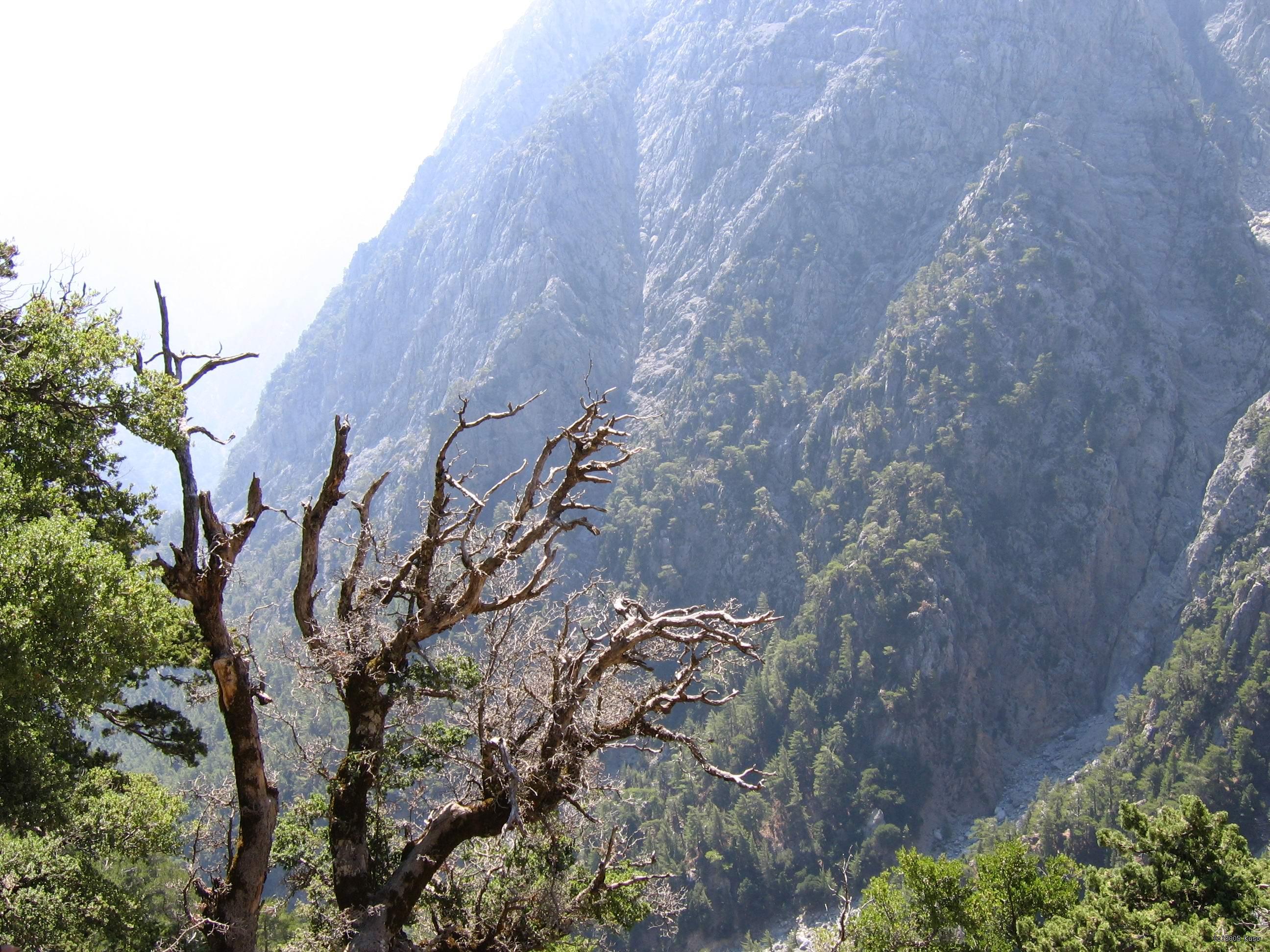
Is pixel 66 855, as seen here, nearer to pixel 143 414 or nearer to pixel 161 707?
pixel 161 707

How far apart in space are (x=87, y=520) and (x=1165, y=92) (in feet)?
528

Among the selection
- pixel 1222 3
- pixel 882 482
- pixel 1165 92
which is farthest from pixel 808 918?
pixel 1222 3

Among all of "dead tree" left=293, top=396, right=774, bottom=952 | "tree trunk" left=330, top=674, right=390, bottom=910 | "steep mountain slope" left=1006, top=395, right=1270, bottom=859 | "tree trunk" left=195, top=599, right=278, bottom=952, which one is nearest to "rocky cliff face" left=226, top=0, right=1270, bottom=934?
"steep mountain slope" left=1006, top=395, right=1270, bottom=859

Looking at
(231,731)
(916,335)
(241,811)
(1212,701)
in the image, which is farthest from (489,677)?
(916,335)

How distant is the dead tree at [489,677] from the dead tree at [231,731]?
809mm

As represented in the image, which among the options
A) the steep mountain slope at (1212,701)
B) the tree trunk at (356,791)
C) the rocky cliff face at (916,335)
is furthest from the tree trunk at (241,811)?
the rocky cliff face at (916,335)

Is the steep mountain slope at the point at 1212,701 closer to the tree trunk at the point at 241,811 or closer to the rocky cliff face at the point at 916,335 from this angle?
the rocky cliff face at the point at 916,335

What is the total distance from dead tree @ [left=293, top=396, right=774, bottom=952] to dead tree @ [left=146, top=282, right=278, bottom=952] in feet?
2.65

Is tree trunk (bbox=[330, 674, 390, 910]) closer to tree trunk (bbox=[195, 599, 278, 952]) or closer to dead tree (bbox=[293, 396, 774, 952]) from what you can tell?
dead tree (bbox=[293, 396, 774, 952])

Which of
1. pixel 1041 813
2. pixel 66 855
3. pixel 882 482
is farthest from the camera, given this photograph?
pixel 882 482

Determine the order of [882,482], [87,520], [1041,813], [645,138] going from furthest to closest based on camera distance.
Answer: [645,138]
[882,482]
[1041,813]
[87,520]

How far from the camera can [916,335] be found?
118125mm

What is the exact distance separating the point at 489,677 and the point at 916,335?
396 ft

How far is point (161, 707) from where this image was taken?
1418 centimetres
